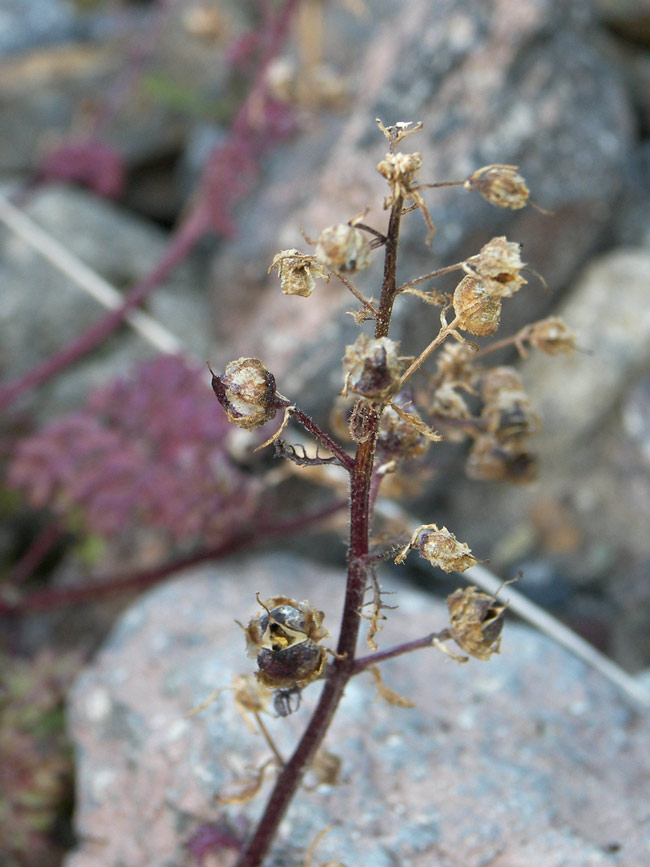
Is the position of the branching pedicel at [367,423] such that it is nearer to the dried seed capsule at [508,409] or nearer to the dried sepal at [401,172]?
the dried sepal at [401,172]

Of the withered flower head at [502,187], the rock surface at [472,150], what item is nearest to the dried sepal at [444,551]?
the withered flower head at [502,187]

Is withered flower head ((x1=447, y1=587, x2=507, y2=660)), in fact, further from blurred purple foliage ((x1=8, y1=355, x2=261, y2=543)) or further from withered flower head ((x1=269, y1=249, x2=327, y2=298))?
blurred purple foliage ((x1=8, y1=355, x2=261, y2=543))

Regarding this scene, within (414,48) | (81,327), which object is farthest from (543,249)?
(81,327)

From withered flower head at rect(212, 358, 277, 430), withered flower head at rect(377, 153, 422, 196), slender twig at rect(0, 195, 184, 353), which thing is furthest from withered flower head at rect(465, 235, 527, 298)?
slender twig at rect(0, 195, 184, 353)

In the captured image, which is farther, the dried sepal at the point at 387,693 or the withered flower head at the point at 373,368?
the dried sepal at the point at 387,693

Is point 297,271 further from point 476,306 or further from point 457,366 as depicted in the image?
point 457,366
